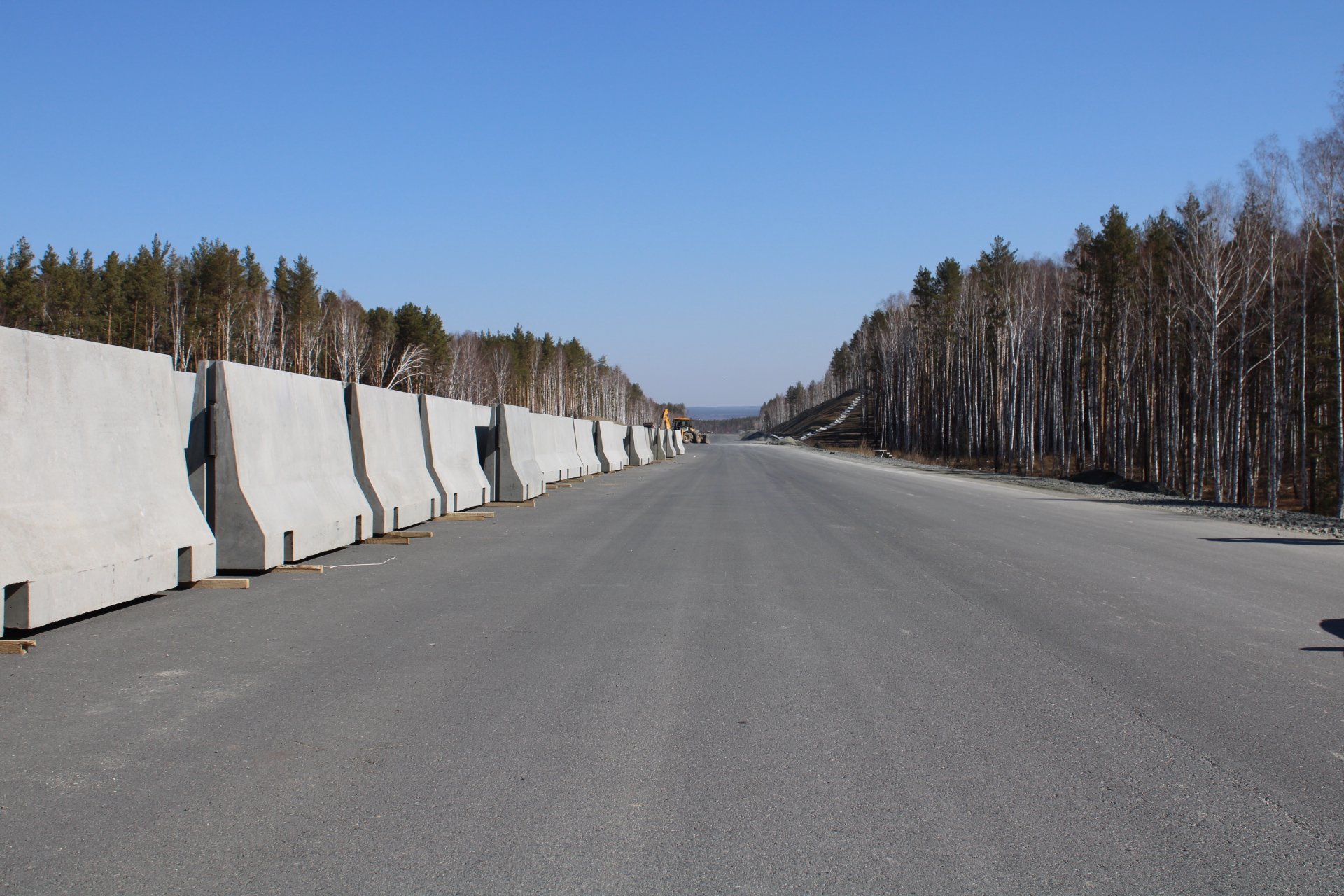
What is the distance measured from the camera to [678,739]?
4.12 metres

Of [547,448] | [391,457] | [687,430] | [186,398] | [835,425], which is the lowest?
[391,457]

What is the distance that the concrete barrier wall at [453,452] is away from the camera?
13906 millimetres

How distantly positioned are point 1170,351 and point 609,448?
1074 inches

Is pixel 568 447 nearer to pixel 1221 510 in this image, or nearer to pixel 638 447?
pixel 1221 510

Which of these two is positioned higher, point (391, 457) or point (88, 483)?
point (391, 457)

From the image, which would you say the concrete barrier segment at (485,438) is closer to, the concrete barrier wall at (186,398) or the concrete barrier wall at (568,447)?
the concrete barrier wall at (568,447)

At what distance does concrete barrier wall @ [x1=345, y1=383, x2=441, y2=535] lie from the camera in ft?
36.7

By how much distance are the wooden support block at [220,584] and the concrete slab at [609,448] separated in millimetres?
24555

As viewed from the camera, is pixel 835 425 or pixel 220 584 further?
pixel 835 425

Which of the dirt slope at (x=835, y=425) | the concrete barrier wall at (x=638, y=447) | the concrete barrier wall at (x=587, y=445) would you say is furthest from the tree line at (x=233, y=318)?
the dirt slope at (x=835, y=425)

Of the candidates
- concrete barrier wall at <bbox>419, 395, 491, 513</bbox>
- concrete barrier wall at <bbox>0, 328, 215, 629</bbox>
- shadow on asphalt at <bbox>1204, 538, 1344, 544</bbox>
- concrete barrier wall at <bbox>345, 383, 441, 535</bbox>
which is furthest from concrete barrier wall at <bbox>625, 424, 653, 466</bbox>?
concrete barrier wall at <bbox>0, 328, 215, 629</bbox>

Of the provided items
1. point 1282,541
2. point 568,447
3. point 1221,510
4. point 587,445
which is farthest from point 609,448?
point 1282,541

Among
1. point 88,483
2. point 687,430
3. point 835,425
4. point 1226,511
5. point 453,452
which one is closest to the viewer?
point 88,483

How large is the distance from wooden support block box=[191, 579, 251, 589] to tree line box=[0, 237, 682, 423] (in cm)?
5811
